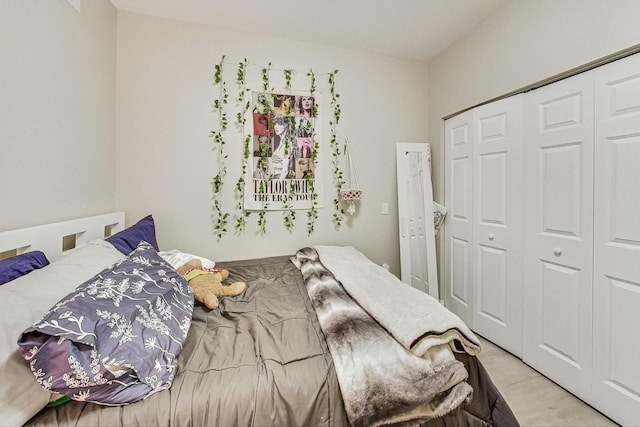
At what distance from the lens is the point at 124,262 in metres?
Answer: 1.14

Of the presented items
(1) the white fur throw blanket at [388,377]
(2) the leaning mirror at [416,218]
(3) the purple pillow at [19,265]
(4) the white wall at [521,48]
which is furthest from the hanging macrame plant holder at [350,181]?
(3) the purple pillow at [19,265]

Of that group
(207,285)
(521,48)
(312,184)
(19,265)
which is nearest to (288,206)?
(312,184)

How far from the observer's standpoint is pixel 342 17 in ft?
6.85

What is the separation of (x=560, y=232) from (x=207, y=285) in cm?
222

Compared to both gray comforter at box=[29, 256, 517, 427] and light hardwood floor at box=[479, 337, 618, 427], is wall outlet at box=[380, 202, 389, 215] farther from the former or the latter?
gray comforter at box=[29, 256, 517, 427]

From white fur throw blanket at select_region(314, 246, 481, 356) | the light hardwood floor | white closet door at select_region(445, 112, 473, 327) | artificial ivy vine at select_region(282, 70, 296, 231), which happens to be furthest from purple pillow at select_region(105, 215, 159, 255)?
white closet door at select_region(445, 112, 473, 327)

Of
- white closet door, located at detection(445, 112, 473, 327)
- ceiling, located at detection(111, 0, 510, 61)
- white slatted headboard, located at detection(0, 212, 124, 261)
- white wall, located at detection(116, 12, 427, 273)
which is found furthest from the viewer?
white closet door, located at detection(445, 112, 473, 327)

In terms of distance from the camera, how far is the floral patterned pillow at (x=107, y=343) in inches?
27.0

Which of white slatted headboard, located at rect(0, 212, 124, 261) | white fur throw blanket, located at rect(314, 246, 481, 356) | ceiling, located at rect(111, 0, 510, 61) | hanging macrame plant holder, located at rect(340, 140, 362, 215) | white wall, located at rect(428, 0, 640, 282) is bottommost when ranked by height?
white fur throw blanket, located at rect(314, 246, 481, 356)

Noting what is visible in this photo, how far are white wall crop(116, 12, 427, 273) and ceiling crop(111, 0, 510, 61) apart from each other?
90mm

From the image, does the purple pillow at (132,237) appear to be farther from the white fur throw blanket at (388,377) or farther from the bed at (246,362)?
the white fur throw blanket at (388,377)

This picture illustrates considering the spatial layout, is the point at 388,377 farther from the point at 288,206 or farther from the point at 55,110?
the point at 55,110

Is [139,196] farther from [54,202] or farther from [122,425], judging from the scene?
[122,425]

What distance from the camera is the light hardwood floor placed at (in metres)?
1.44
